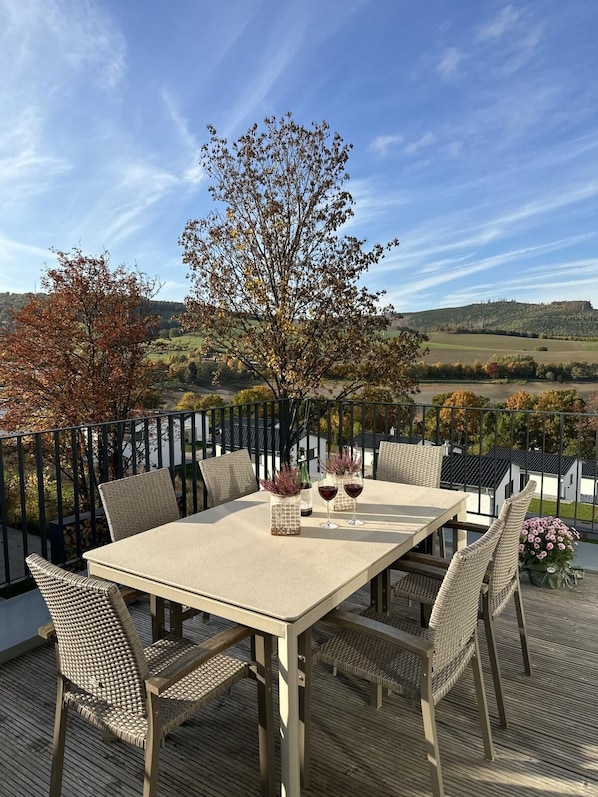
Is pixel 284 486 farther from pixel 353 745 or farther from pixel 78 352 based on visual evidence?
pixel 78 352

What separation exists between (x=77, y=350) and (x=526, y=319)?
9.36 metres

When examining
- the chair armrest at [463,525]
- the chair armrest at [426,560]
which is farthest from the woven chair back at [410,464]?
the chair armrest at [426,560]

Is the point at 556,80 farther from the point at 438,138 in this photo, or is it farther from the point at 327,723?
the point at 327,723

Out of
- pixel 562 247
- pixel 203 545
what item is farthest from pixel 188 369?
pixel 562 247

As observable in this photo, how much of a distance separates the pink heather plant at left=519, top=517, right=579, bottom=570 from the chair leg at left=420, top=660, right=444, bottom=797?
2053 mm

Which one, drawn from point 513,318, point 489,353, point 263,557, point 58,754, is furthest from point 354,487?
point 513,318

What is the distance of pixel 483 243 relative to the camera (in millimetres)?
12875

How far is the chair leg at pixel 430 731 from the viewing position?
1.62 m

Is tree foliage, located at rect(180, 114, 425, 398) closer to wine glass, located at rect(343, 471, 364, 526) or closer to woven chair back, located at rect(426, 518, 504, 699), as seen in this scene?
wine glass, located at rect(343, 471, 364, 526)

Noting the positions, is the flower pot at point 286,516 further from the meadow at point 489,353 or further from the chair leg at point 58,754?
the meadow at point 489,353

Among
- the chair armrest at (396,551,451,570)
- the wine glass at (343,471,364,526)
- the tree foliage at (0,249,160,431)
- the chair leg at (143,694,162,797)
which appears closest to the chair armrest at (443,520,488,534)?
the chair armrest at (396,551,451,570)

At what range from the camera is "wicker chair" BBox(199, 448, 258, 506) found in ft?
9.85

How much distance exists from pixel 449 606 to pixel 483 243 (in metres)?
12.8

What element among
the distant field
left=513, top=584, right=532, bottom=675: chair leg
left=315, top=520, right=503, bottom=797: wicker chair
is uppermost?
the distant field
